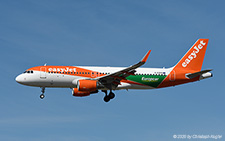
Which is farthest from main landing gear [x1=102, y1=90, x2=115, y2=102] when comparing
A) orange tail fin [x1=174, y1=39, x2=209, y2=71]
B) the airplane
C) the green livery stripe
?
orange tail fin [x1=174, y1=39, x2=209, y2=71]

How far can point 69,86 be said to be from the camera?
152 feet

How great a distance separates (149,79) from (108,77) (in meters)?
5.95

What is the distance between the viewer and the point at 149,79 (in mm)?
48188

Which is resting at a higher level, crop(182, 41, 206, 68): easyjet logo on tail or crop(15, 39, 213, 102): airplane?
crop(182, 41, 206, 68): easyjet logo on tail

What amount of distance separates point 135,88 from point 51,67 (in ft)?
34.0

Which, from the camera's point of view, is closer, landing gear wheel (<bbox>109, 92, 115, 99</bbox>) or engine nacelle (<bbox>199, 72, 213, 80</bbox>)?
landing gear wheel (<bbox>109, 92, 115, 99</bbox>)

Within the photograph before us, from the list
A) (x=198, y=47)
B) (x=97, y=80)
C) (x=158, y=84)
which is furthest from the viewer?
(x=198, y=47)

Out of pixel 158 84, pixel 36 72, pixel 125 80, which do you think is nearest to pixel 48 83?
pixel 36 72

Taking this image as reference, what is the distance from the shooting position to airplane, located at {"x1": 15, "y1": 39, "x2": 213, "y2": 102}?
4517cm

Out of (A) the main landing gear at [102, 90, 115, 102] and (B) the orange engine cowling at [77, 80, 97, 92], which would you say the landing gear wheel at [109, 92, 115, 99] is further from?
(B) the orange engine cowling at [77, 80, 97, 92]

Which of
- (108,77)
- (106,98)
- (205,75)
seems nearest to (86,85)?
(108,77)

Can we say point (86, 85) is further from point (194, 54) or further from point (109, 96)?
point (194, 54)

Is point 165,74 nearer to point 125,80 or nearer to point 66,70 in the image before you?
point 125,80

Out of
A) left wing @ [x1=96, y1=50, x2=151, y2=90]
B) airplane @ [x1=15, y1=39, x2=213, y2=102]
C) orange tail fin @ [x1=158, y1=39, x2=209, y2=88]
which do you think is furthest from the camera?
orange tail fin @ [x1=158, y1=39, x2=209, y2=88]
